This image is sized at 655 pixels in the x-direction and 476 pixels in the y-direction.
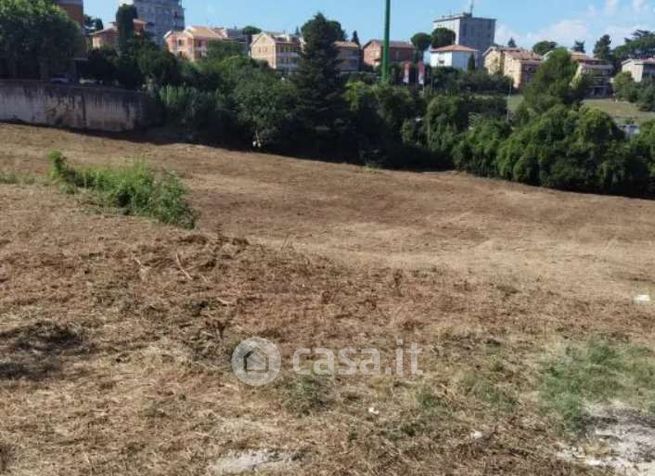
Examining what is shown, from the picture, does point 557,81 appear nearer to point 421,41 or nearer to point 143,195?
point 143,195

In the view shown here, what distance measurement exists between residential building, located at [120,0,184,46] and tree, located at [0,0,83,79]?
88.4 m

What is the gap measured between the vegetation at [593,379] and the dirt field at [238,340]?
0.13m

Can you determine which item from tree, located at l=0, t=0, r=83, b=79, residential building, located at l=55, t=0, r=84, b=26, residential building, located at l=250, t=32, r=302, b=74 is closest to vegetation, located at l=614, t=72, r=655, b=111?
residential building, located at l=250, t=32, r=302, b=74

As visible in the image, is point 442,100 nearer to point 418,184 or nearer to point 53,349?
point 418,184

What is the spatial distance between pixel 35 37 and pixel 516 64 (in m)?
74.2

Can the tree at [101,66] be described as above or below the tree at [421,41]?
below

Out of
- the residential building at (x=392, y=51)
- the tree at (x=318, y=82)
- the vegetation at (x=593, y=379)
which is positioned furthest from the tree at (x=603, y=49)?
the vegetation at (x=593, y=379)

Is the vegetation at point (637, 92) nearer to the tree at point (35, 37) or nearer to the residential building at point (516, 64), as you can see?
the residential building at point (516, 64)

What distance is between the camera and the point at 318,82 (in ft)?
117

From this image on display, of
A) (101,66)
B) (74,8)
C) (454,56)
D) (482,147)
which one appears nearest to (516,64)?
(454,56)

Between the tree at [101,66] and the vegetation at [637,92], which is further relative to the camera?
the vegetation at [637,92]

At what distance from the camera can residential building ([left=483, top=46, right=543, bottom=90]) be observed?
303 ft

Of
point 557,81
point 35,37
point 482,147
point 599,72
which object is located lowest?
point 482,147

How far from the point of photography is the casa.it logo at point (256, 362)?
13.4 feet
